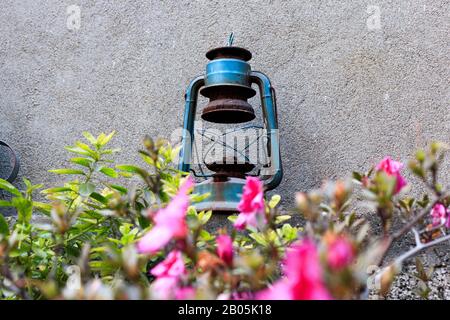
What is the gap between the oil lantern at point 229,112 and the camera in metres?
1.93

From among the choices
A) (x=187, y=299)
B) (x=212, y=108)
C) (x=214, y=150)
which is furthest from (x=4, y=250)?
(x=214, y=150)

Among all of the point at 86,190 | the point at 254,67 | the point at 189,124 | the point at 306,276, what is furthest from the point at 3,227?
the point at 254,67

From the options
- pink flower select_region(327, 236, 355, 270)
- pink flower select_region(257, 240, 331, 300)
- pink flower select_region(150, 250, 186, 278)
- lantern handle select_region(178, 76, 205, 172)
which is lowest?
pink flower select_region(257, 240, 331, 300)

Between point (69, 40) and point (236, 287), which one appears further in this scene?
point (69, 40)

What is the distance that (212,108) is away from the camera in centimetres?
203

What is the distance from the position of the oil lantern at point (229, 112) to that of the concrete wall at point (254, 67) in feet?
0.72

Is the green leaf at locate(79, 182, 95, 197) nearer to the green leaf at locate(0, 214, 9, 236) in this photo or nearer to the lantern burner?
the green leaf at locate(0, 214, 9, 236)

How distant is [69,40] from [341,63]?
1223 mm

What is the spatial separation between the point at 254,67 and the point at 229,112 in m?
0.35

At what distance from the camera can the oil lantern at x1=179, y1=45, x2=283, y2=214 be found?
1931 millimetres

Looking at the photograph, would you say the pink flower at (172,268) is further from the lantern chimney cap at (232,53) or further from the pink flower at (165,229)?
the lantern chimney cap at (232,53)

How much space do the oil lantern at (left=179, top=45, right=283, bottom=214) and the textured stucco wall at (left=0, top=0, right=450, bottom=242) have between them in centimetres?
22

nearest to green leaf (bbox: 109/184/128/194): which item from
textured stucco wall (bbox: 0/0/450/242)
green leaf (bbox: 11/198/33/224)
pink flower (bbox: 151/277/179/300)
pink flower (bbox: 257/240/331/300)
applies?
green leaf (bbox: 11/198/33/224)

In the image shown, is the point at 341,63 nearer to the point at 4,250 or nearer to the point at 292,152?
the point at 292,152
